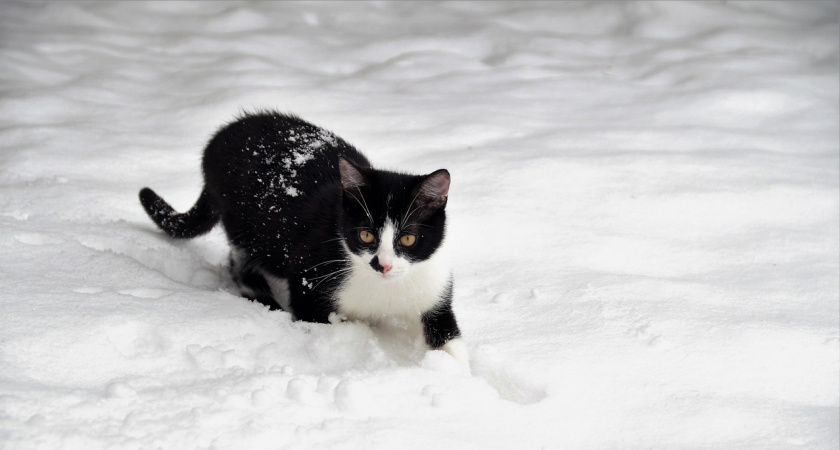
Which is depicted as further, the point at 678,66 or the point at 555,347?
the point at 678,66

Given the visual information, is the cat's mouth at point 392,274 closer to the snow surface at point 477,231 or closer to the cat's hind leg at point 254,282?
the snow surface at point 477,231

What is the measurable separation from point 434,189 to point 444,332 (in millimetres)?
512

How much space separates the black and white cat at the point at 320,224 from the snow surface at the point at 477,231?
0.46 ft

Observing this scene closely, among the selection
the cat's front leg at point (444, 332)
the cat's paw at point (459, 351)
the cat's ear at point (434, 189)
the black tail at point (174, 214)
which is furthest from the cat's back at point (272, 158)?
the cat's paw at point (459, 351)

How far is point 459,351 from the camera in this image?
238cm

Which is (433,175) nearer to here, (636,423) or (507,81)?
(636,423)

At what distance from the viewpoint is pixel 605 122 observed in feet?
15.5

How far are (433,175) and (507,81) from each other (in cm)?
340

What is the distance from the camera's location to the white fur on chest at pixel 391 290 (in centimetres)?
254

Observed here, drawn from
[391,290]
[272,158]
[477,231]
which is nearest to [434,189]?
[391,290]

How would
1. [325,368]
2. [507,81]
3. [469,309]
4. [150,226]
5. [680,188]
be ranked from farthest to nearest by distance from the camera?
[507,81]
[680,188]
[150,226]
[469,309]
[325,368]

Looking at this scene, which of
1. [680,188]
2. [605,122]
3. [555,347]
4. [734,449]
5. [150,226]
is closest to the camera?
[734,449]

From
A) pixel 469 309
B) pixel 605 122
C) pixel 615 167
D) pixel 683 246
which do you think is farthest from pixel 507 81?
pixel 469 309

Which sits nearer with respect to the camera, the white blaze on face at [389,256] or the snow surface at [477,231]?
the snow surface at [477,231]
